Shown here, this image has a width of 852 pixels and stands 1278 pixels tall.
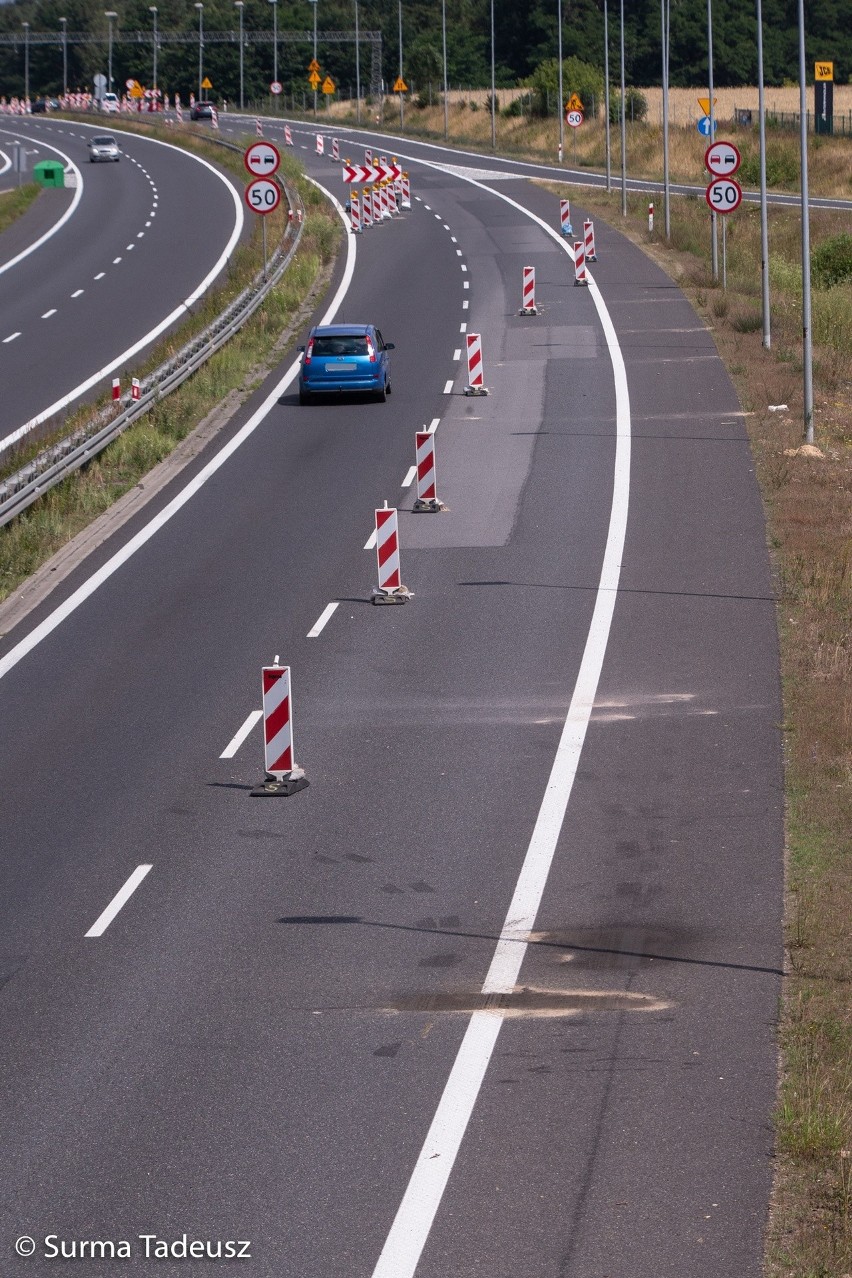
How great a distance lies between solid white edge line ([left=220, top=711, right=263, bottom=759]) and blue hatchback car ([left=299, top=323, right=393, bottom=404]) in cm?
1670

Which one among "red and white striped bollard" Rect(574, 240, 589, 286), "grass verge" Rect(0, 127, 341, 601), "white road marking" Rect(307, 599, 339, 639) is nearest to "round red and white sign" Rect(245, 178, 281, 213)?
"grass verge" Rect(0, 127, 341, 601)

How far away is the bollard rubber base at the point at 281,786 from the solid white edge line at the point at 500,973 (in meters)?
1.95

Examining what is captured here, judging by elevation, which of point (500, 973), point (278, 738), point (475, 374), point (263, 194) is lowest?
point (500, 973)

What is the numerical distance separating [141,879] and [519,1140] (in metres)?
4.55

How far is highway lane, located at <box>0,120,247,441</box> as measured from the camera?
36.6 metres

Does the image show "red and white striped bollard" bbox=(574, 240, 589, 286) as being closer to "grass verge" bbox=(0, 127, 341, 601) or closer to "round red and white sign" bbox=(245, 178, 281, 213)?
"grass verge" bbox=(0, 127, 341, 601)

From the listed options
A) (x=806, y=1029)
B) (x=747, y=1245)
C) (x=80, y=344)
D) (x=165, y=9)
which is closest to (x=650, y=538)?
(x=806, y=1029)

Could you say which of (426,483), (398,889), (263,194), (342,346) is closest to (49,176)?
(263,194)

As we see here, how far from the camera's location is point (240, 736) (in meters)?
15.5

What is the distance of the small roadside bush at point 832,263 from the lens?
53.3m

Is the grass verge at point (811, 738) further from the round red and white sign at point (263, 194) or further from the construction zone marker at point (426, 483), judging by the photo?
the round red and white sign at point (263, 194)

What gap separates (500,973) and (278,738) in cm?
395

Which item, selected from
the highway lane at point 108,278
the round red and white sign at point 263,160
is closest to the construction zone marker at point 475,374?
the round red and white sign at point 263,160

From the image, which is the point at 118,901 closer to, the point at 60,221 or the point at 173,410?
the point at 173,410
